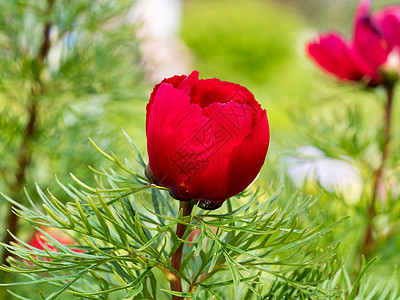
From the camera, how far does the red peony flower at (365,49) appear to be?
2.13ft

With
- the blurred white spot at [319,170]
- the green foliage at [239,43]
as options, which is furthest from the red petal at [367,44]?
the green foliage at [239,43]

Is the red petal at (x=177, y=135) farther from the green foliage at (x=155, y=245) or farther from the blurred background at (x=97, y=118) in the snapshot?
the blurred background at (x=97, y=118)

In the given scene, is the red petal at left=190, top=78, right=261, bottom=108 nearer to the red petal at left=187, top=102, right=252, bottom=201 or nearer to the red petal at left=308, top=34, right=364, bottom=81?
the red petal at left=187, top=102, right=252, bottom=201

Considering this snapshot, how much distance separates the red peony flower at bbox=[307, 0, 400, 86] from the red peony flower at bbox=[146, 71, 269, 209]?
40 cm

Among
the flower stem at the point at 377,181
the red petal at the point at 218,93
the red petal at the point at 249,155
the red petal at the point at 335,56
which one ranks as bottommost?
the flower stem at the point at 377,181

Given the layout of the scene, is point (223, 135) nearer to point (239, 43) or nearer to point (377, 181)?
point (377, 181)

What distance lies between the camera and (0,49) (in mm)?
663

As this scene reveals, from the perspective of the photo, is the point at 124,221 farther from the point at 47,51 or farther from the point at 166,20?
the point at 166,20

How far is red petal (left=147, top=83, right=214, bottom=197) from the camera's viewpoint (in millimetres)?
283

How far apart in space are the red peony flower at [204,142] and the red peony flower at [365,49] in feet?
1.30

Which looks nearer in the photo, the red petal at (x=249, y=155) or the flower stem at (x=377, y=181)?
the red petal at (x=249, y=155)

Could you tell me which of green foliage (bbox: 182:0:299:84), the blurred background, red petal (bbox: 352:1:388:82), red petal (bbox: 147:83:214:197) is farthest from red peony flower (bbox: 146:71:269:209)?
green foliage (bbox: 182:0:299:84)

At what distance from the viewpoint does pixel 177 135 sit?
0.29 m

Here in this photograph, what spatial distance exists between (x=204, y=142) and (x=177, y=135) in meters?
0.02
